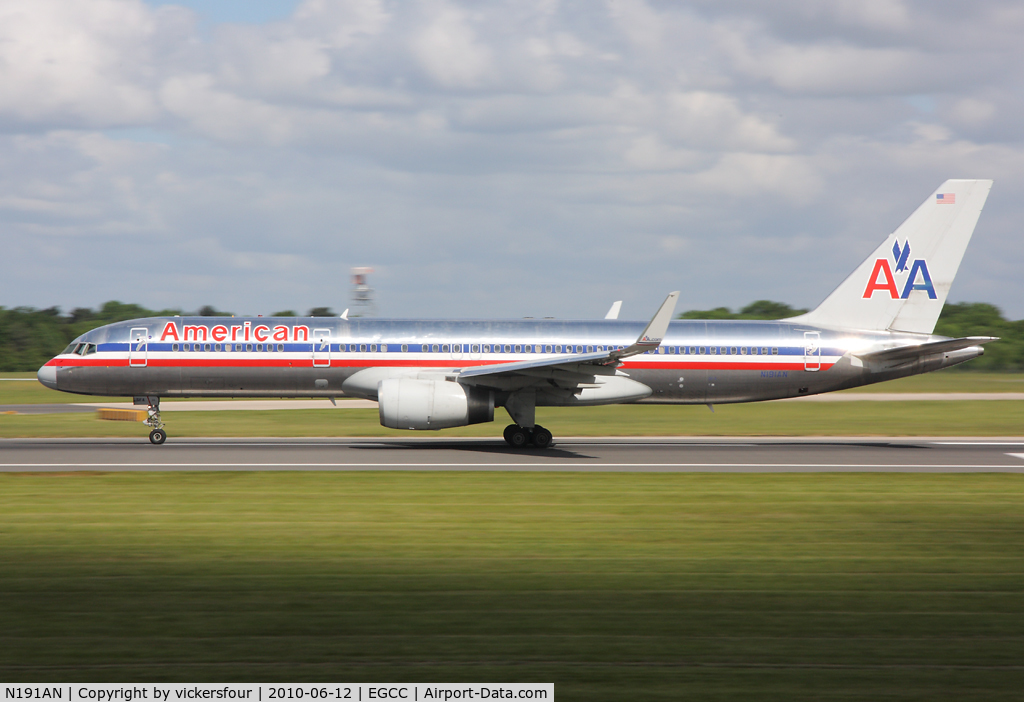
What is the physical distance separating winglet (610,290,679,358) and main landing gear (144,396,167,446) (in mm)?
14369

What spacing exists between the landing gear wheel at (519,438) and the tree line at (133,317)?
50.1 m

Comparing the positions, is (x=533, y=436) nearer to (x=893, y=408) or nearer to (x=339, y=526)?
(x=339, y=526)

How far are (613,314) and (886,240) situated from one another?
9.89m

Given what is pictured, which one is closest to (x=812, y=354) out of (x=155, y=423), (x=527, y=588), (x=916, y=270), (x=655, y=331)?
(x=916, y=270)

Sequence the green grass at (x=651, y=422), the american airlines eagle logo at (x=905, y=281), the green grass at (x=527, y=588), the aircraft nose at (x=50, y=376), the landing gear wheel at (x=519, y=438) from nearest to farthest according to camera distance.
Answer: the green grass at (x=527, y=588)
the landing gear wheel at (x=519, y=438)
the aircraft nose at (x=50, y=376)
the american airlines eagle logo at (x=905, y=281)
the green grass at (x=651, y=422)

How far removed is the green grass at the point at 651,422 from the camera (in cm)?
3441

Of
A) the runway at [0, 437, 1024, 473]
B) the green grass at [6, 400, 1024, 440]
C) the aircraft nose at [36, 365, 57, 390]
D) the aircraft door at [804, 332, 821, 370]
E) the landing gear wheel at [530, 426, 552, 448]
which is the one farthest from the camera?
the green grass at [6, 400, 1024, 440]

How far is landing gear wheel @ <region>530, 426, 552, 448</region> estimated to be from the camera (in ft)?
91.5

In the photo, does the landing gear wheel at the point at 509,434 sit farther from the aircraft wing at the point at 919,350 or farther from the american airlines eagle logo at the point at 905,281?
the american airlines eagle logo at the point at 905,281

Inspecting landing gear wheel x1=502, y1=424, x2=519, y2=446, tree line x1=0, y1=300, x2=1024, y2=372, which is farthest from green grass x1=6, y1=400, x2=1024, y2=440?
tree line x1=0, y1=300, x2=1024, y2=372

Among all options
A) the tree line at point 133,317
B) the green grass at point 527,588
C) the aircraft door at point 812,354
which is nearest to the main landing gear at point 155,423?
the green grass at point 527,588

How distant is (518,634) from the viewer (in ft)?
→ 30.3

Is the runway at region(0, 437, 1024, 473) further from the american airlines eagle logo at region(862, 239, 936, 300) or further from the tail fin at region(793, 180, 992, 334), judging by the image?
the american airlines eagle logo at region(862, 239, 936, 300)

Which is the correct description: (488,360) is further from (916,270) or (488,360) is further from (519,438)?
(916,270)
